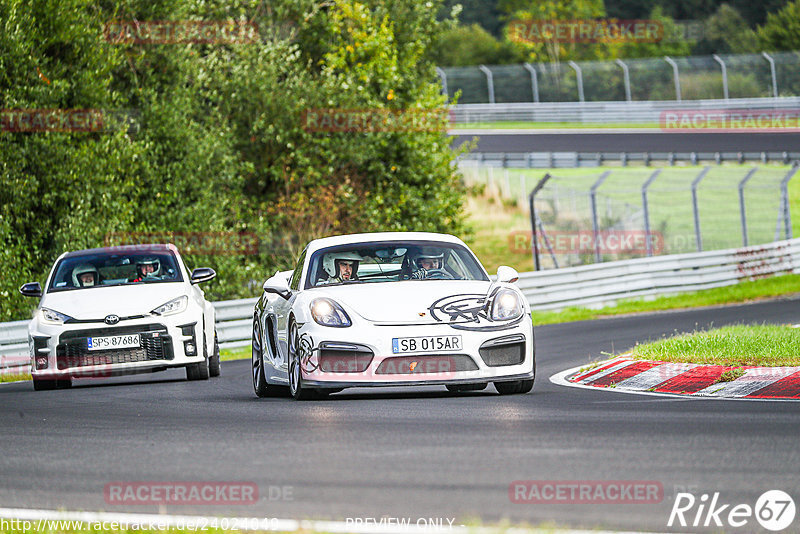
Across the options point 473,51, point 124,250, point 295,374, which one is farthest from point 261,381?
point 473,51

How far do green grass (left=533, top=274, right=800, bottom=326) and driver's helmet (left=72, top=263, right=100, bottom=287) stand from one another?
35.2 ft

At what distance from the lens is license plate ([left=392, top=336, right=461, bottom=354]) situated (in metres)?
9.89

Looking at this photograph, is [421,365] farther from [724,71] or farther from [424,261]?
[724,71]

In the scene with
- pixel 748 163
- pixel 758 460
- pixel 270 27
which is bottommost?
pixel 748 163

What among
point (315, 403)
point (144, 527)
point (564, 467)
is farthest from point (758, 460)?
point (315, 403)

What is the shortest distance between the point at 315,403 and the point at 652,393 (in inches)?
105

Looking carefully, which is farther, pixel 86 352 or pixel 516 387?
pixel 86 352

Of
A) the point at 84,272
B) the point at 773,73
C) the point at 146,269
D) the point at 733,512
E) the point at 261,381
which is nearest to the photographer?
the point at 733,512

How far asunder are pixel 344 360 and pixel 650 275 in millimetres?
17250

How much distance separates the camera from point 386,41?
32.9m

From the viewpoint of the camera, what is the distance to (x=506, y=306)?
10312mm

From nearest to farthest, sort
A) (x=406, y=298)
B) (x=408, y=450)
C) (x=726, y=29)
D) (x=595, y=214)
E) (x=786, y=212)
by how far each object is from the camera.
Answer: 1. (x=408, y=450)
2. (x=406, y=298)
3. (x=595, y=214)
4. (x=786, y=212)
5. (x=726, y=29)

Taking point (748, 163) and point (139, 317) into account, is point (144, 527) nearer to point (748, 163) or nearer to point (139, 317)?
point (139, 317)

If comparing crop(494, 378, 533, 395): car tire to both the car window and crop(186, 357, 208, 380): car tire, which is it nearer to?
the car window
